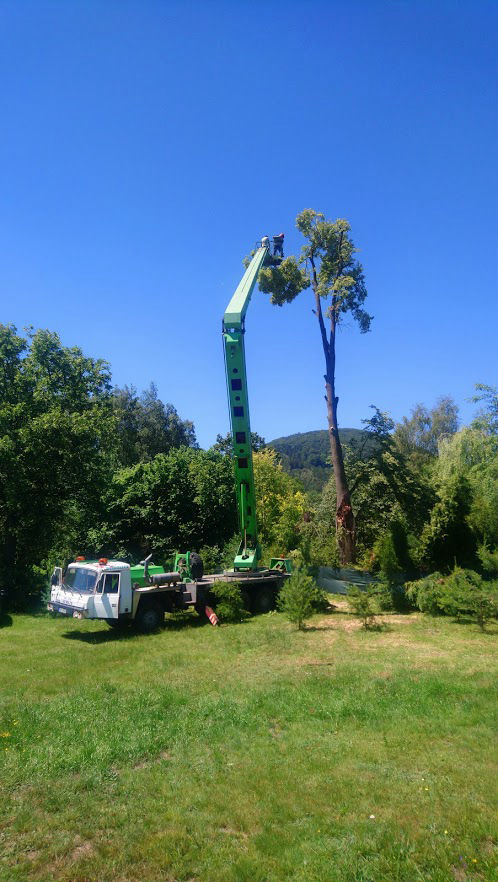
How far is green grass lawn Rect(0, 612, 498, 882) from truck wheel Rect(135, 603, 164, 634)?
11.7 feet

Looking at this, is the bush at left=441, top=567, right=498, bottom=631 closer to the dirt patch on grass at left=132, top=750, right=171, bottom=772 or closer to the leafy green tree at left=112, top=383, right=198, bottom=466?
the dirt patch on grass at left=132, top=750, right=171, bottom=772

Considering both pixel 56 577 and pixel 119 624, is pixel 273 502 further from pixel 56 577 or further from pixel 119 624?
pixel 56 577

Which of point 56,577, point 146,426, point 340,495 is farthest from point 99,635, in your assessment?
point 146,426

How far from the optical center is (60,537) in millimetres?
23516

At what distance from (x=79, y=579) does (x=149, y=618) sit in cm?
217

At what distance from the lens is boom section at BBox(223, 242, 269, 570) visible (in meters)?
16.3

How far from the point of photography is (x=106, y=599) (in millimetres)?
13570

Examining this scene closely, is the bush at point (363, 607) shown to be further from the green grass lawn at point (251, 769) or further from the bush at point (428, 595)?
the green grass lawn at point (251, 769)

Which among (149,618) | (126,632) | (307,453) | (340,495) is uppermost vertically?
(307,453)

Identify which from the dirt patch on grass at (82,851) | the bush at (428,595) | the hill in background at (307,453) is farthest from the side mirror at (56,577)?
the hill in background at (307,453)

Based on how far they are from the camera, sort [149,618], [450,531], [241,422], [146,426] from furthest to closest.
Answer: [146,426], [450,531], [241,422], [149,618]

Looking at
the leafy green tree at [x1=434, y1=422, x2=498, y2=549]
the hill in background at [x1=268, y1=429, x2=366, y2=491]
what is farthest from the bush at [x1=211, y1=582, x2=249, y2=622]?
the hill in background at [x1=268, y1=429, x2=366, y2=491]

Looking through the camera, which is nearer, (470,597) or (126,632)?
(470,597)

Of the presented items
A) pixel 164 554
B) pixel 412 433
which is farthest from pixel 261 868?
pixel 412 433
